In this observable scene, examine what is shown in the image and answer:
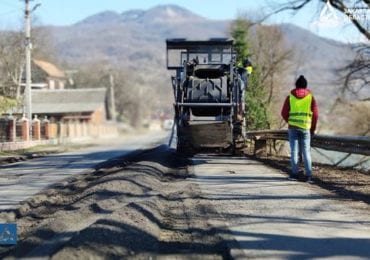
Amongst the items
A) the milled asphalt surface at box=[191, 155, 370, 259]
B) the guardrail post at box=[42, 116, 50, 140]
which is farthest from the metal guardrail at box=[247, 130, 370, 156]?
the guardrail post at box=[42, 116, 50, 140]

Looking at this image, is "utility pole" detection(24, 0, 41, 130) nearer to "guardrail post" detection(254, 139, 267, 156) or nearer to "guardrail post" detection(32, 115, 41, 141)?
"guardrail post" detection(32, 115, 41, 141)

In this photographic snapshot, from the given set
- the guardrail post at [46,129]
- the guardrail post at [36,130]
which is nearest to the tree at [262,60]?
the guardrail post at [36,130]

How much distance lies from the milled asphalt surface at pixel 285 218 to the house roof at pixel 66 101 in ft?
215

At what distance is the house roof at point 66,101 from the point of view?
260 feet

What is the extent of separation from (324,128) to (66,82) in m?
66.0

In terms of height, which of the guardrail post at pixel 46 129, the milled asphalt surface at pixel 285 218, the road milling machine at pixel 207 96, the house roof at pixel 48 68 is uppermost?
the house roof at pixel 48 68

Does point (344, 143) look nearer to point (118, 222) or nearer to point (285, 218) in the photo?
point (285, 218)

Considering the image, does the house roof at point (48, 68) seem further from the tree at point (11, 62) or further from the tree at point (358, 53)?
the tree at point (358, 53)

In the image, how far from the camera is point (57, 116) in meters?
78.9

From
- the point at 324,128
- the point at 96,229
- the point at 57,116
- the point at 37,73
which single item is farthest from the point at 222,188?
the point at 37,73

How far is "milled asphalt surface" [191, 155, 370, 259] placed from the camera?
7.31 meters

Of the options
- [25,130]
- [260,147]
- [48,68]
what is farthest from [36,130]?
[48,68]

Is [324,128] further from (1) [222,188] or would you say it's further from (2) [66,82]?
(2) [66,82]

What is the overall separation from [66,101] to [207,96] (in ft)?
223
